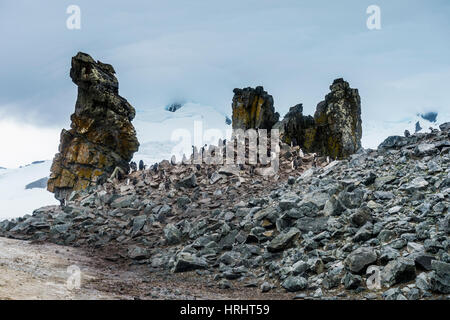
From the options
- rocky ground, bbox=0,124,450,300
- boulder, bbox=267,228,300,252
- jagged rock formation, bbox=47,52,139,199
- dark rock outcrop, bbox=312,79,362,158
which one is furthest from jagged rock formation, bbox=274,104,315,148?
boulder, bbox=267,228,300,252

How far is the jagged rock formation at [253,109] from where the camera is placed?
4578 cm

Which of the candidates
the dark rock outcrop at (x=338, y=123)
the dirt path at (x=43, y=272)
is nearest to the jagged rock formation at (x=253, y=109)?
the dark rock outcrop at (x=338, y=123)

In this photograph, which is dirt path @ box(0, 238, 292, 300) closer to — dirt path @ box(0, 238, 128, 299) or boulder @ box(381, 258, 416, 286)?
dirt path @ box(0, 238, 128, 299)

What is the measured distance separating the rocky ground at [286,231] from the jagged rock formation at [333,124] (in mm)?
17152

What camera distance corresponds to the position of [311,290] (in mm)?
11375

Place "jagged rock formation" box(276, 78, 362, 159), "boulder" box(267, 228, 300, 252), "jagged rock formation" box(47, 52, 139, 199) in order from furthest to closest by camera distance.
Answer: "jagged rock formation" box(276, 78, 362, 159) < "jagged rock formation" box(47, 52, 139, 199) < "boulder" box(267, 228, 300, 252)

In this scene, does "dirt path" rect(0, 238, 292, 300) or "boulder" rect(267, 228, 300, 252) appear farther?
"boulder" rect(267, 228, 300, 252)

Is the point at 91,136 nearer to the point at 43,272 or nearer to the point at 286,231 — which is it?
the point at 43,272

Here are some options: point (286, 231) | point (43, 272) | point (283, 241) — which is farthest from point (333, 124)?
point (43, 272)

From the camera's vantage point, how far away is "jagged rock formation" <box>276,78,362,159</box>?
143 ft

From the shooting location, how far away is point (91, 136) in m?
43.3

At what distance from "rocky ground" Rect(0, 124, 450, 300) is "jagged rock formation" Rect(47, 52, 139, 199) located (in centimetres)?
1524

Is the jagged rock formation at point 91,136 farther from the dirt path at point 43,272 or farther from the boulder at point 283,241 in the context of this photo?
the boulder at point 283,241
